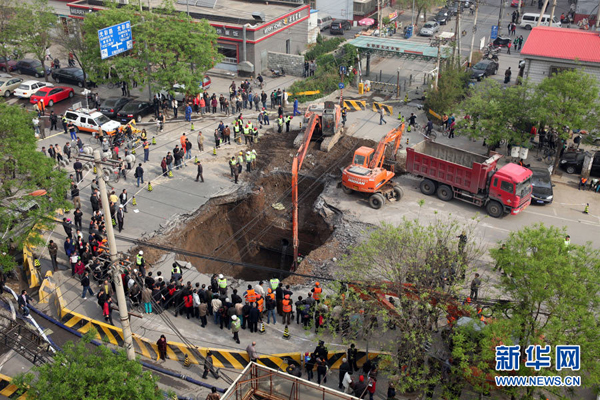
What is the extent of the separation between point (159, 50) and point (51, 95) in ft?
32.2

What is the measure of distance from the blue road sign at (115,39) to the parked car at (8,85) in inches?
413

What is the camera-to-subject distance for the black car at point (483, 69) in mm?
51094

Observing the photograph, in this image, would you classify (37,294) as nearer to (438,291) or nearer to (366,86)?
(438,291)

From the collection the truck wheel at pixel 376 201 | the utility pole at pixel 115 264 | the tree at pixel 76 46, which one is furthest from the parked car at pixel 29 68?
the utility pole at pixel 115 264

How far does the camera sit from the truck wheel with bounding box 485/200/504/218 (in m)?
32.1

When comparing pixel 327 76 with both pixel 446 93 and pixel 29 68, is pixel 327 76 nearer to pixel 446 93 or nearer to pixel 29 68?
pixel 446 93

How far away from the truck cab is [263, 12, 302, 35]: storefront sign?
27.7 m

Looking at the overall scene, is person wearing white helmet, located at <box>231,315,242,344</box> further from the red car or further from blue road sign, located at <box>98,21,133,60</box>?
the red car

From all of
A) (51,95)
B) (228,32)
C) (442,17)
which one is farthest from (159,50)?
(442,17)

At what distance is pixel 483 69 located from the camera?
51.9 meters

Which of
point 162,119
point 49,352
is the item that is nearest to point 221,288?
point 49,352

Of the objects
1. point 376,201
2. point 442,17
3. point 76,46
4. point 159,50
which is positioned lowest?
point 376,201

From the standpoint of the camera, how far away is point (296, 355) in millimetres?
22953

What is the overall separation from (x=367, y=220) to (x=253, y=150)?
9.09m
